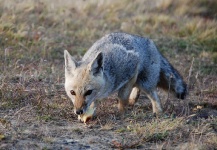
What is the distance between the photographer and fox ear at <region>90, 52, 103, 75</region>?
6.25m

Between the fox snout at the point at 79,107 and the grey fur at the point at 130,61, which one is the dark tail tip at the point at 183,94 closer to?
the grey fur at the point at 130,61

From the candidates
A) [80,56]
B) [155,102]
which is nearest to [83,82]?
[155,102]

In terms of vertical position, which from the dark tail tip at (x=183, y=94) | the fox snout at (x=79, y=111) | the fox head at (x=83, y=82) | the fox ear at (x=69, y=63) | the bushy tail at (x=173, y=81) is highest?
the fox ear at (x=69, y=63)

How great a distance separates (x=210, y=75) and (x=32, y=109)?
14.9ft

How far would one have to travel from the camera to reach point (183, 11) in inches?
567

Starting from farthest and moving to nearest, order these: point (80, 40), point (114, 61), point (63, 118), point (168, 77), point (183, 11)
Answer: point (183, 11), point (80, 40), point (168, 77), point (114, 61), point (63, 118)

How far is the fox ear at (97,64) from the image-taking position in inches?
246

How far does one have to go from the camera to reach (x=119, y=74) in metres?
6.96

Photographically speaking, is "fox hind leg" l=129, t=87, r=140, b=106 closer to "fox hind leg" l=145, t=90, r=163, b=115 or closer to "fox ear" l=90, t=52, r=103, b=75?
"fox hind leg" l=145, t=90, r=163, b=115

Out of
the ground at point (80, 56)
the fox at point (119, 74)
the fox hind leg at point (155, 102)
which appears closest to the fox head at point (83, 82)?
the fox at point (119, 74)

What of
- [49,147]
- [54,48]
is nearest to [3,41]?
[54,48]

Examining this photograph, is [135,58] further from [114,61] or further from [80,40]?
[80,40]

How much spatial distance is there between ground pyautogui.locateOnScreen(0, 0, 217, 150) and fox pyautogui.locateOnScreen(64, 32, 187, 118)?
23 centimetres

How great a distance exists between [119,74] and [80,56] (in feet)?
11.5
